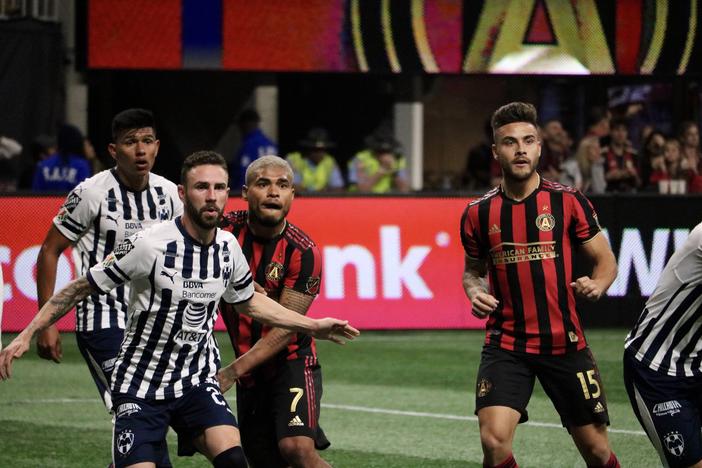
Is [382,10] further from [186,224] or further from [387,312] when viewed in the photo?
[186,224]

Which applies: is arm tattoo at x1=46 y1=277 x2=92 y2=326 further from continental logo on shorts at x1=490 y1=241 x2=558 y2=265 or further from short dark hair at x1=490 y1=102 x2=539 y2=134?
short dark hair at x1=490 y1=102 x2=539 y2=134

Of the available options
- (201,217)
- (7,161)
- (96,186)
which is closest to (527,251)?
(201,217)

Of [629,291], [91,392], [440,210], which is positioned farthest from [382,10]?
[91,392]

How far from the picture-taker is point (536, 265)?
740 centimetres

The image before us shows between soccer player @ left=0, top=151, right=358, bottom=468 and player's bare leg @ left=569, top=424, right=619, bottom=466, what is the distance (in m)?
1.34

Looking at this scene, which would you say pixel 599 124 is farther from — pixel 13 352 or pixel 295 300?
pixel 13 352

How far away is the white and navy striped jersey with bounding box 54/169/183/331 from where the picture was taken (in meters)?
8.30

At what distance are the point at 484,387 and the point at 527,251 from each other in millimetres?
696

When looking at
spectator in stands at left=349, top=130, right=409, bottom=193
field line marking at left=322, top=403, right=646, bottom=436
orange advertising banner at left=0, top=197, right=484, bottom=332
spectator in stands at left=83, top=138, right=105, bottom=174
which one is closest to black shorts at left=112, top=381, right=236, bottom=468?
field line marking at left=322, top=403, right=646, bottom=436

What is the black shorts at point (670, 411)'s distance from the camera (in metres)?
6.78

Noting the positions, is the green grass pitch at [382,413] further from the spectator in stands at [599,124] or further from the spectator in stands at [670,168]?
the spectator in stands at [599,124]

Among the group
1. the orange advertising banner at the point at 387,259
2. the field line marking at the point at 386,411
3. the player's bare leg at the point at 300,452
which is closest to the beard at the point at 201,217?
the player's bare leg at the point at 300,452

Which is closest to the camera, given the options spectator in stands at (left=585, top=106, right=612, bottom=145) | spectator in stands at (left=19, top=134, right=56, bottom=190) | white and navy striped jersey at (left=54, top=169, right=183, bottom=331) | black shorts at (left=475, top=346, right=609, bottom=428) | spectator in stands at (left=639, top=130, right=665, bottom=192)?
black shorts at (left=475, top=346, right=609, bottom=428)

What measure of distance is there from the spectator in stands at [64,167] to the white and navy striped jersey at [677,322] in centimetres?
966
